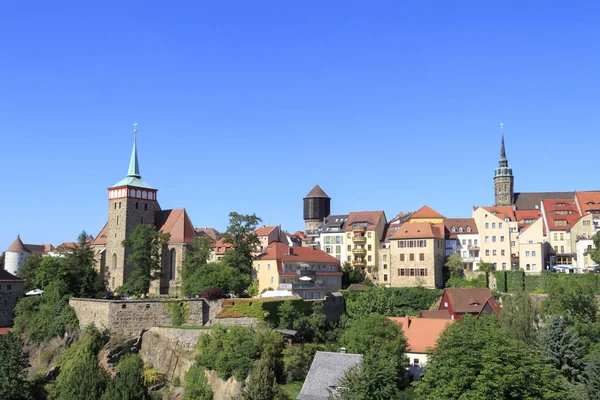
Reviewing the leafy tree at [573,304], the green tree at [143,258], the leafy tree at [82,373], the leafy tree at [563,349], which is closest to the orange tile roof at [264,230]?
the green tree at [143,258]

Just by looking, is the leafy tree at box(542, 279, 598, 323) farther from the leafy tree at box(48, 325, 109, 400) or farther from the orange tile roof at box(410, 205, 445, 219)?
the leafy tree at box(48, 325, 109, 400)

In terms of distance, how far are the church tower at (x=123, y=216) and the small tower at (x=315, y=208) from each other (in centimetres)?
3195

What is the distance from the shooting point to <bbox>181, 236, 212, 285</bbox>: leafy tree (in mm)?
64750

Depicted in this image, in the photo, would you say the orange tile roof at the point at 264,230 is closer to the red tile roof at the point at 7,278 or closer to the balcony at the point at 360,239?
the balcony at the point at 360,239

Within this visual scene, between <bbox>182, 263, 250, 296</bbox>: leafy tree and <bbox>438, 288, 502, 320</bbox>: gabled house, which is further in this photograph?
<bbox>438, 288, 502, 320</bbox>: gabled house

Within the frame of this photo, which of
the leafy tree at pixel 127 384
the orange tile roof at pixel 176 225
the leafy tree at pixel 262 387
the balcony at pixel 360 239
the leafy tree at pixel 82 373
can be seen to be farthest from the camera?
the balcony at pixel 360 239

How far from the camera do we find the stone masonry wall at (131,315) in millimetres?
51500

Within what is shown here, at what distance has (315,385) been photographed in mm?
40344

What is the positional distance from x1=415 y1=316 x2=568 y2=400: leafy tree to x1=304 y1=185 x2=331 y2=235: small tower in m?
65.3

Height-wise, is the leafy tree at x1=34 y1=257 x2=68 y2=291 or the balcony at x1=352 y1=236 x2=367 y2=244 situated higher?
the balcony at x1=352 y1=236 x2=367 y2=244

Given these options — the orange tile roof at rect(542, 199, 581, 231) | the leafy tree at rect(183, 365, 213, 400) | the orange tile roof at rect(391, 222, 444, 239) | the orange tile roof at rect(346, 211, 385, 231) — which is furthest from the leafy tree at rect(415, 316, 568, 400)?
the orange tile roof at rect(346, 211, 385, 231)

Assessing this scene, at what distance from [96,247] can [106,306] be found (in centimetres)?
2855

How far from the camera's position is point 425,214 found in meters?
79.3

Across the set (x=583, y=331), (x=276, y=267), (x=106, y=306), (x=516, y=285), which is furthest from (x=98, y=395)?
(x=516, y=285)
